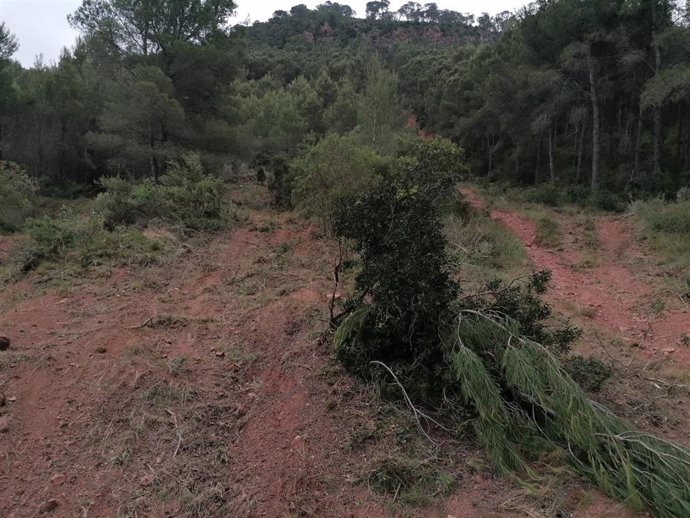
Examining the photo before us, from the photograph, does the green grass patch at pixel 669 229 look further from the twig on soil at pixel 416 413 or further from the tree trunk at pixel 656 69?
the twig on soil at pixel 416 413

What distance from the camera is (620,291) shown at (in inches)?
312

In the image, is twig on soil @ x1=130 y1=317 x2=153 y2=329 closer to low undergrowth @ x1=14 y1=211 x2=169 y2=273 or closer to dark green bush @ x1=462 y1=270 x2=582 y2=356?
low undergrowth @ x1=14 y1=211 x2=169 y2=273

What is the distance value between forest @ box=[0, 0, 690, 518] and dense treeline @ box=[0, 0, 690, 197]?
14 centimetres

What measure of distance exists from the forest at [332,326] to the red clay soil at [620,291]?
0.17ft

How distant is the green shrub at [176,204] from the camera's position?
11148 millimetres

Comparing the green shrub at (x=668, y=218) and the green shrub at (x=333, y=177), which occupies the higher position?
the green shrub at (x=333, y=177)

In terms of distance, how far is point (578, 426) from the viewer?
10.5ft

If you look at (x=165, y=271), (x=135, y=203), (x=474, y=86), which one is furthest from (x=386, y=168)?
(x=474, y=86)

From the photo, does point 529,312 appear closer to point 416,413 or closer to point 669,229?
point 416,413

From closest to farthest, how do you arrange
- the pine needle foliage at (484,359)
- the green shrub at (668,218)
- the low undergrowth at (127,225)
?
the pine needle foliage at (484,359) → the low undergrowth at (127,225) → the green shrub at (668,218)

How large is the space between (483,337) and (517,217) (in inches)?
460

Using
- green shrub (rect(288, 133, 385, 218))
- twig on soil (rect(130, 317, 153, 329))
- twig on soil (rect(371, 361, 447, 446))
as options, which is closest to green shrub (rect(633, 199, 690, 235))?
green shrub (rect(288, 133, 385, 218))

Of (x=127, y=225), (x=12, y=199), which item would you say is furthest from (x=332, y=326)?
(x=12, y=199)

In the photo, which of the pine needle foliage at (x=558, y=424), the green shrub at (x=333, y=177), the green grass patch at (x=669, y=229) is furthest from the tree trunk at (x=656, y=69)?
the pine needle foliage at (x=558, y=424)
